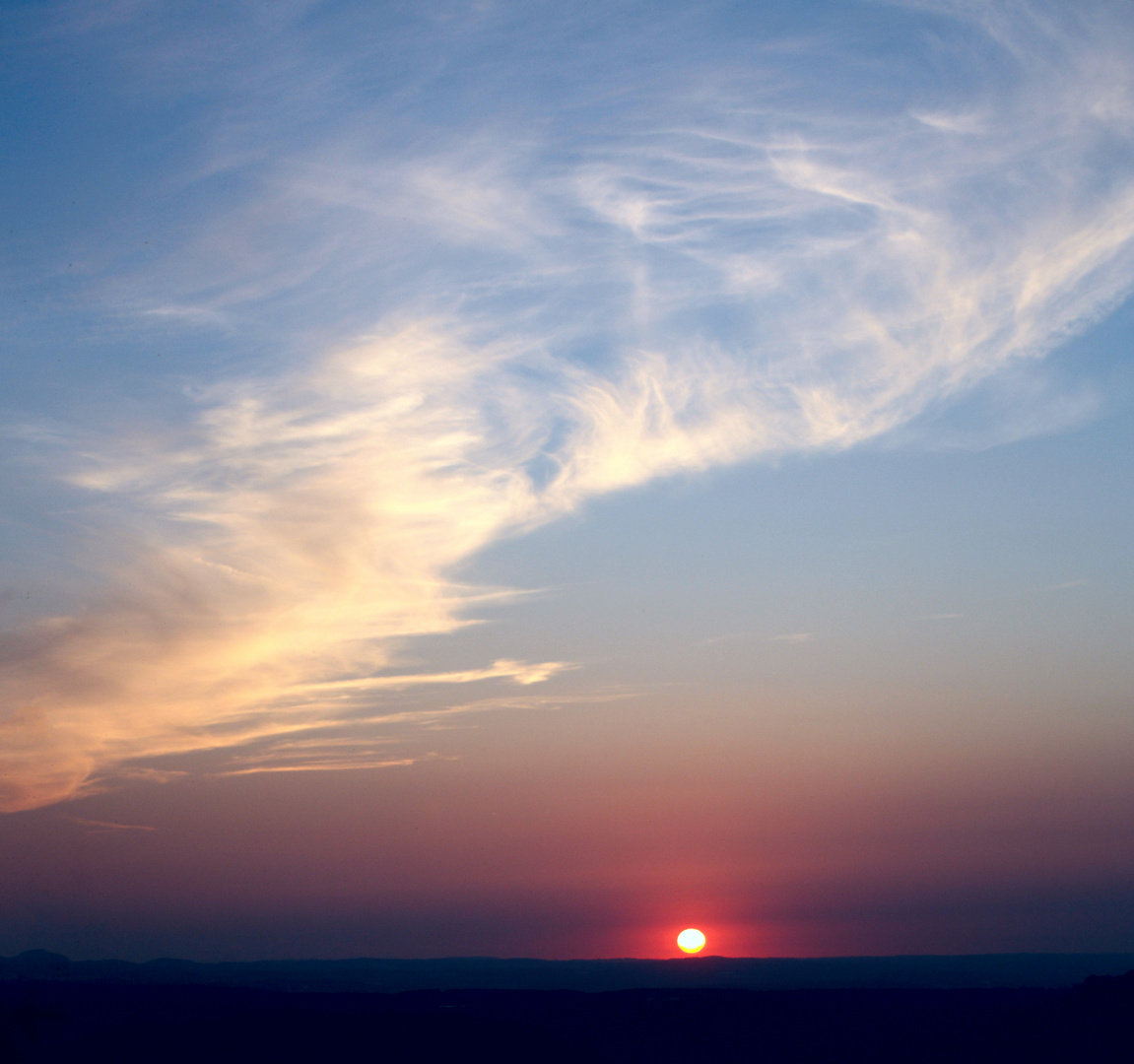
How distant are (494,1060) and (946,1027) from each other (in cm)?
3460

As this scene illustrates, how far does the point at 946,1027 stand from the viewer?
75938mm

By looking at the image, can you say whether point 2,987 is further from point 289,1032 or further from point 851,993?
point 851,993

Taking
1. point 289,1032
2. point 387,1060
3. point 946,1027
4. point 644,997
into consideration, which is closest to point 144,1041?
point 289,1032

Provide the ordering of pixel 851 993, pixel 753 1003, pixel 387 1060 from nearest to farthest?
1. pixel 387 1060
2. pixel 753 1003
3. pixel 851 993

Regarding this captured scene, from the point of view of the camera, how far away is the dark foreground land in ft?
216

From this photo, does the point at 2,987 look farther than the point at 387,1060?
Yes

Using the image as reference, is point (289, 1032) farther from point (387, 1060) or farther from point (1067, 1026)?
point (1067, 1026)

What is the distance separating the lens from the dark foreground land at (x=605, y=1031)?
2591 inches

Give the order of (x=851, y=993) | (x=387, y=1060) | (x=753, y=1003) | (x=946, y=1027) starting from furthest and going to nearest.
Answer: (x=851, y=993) → (x=753, y=1003) → (x=946, y=1027) → (x=387, y=1060)

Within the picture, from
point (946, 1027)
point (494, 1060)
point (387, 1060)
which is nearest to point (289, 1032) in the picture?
point (387, 1060)

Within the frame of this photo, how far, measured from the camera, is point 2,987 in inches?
4587

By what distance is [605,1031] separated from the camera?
268 ft

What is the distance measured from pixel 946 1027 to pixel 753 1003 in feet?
67.8

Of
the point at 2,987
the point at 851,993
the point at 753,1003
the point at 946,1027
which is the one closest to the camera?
the point at 946,1027
